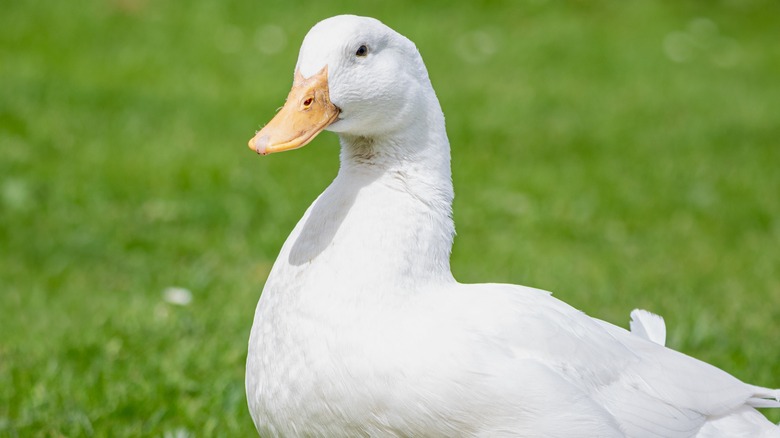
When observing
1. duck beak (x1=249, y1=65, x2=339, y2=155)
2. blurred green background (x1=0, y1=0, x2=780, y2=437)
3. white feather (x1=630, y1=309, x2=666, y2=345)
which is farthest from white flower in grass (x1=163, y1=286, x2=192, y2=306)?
duck beak (x1=249, y1=65, x2=339, y2=155)

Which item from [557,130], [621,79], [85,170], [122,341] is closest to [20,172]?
[85,170]

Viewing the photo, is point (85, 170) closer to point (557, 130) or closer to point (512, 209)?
point (512, 209)

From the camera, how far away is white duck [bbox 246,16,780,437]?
7.93ft

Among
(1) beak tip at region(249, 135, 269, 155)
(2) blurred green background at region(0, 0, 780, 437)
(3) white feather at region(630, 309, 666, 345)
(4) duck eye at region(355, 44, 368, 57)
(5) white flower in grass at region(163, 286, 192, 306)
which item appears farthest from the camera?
(5) white flower in grass at region(163, 286, 192, 306)

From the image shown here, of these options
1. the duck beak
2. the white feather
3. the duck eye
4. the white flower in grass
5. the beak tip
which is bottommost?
the white flower in grass

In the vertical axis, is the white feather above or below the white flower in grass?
above

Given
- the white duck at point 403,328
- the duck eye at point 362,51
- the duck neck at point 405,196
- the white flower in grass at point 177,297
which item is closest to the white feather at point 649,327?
the white duck at point 403,328

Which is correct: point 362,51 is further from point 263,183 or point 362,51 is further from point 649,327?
point 263,183

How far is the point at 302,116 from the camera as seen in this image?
95.4 inches

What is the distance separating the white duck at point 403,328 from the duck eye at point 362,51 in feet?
0.03

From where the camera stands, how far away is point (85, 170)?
20.6 ft

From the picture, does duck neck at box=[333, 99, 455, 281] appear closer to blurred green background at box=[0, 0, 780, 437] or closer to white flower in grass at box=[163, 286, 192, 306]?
blurred green background at box=[0, 0, 780, 437]

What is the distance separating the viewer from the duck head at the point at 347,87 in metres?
2.42

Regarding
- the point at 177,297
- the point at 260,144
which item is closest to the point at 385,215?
the point at 260,144
